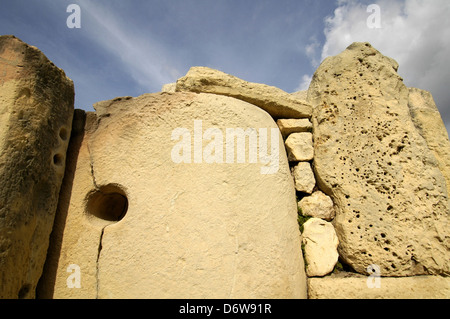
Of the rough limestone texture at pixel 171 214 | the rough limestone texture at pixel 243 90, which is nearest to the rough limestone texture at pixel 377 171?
the rough limestone texture at pixel 243 90

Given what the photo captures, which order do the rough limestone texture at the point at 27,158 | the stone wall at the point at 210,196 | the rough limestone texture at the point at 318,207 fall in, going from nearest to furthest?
the rough limestone texture at the point at 27,158 → the stone wall at the point at 210,196 → the rough limestone texture at the point at 318,207

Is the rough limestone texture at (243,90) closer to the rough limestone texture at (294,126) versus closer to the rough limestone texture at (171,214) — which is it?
the rough limestone texture at (294,126)

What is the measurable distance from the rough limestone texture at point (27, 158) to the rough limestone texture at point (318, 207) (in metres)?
1.82

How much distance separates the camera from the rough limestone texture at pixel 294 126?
2291mm

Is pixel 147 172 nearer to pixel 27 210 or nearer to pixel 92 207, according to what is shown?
pixel 92 207

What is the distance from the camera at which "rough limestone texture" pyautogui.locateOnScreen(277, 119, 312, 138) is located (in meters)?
2.29

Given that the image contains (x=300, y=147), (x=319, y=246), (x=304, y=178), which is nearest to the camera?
(x=319, y=246)

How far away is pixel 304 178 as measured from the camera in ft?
6.97

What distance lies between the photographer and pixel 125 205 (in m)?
2.03

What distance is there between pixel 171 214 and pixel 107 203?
0.71m

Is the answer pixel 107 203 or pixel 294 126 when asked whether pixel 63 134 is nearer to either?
pixel 107 203

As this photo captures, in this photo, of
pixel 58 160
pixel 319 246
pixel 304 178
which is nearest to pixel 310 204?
pixel 304 178
